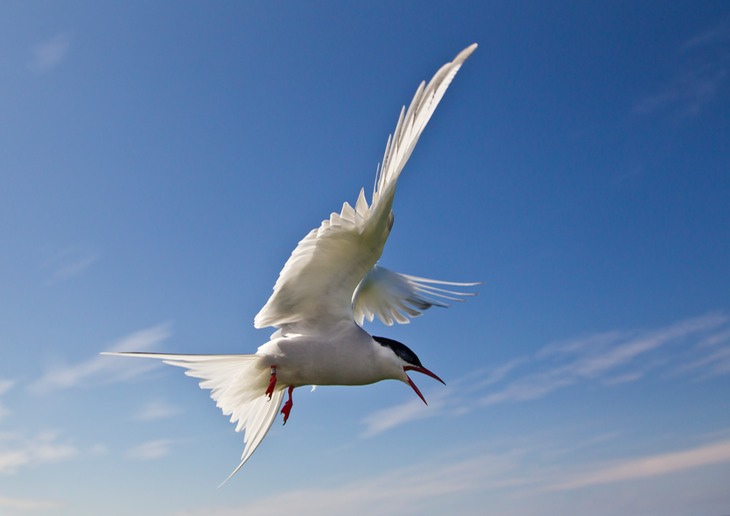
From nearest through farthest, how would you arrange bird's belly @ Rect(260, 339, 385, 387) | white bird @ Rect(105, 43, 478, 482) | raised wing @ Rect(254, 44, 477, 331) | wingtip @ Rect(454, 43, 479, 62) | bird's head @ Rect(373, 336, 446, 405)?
wingtip @ Rect(454, 43, 479, 62) < raised wing @ Rect(254, 44, 477, 331) < white bird @ Rect(105, 43, 478, 482) < bird's belly @ Rect(260, 339, 385, 387) < bird's head @ Rect(373, 336, 446, 405)

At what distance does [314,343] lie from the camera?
6.55m

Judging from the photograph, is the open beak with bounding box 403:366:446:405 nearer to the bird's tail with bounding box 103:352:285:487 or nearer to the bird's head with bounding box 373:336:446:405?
the bird's head with bounding box 373:336:446:405

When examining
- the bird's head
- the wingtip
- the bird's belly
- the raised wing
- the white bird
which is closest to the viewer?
the wingtip

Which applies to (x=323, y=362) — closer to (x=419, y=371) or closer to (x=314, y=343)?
(x=314, y=343)

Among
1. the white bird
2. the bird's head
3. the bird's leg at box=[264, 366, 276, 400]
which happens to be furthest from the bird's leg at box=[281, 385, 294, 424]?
the bird's head

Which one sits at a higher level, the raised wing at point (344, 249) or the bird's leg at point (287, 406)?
the raised wing at point (344, 249)

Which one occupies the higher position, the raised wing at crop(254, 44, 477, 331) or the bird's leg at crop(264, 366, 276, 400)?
the raised wing at crop(254, 44, 477, 331)

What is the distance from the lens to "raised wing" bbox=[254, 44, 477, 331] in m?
4.82

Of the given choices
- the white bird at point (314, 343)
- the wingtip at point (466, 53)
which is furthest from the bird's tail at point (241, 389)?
the wingtip at point (466, 53)

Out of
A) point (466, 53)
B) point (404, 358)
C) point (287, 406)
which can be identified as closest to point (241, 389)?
point (287, 406)

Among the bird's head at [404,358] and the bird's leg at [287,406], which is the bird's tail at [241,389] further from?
the bird's head at [404,358]

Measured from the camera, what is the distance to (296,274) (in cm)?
636

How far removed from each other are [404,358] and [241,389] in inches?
67.7

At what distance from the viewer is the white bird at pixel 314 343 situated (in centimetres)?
602
